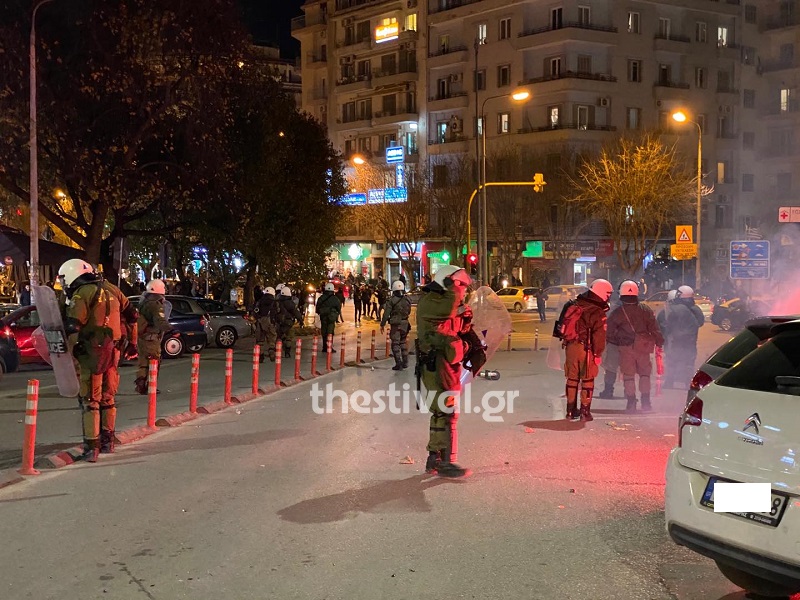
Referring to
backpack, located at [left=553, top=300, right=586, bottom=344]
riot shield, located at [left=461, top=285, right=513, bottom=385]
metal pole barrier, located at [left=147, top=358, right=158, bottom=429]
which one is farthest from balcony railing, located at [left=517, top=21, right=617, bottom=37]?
metal pole barrier, located at [left=147, top=358, right=158, bottom=429]

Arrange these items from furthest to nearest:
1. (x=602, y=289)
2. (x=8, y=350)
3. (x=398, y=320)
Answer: (x=398, y=320) → (x=8, y=350) → (x=602, y=289)

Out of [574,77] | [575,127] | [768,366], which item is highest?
[574,77]

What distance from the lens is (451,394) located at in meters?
7.32

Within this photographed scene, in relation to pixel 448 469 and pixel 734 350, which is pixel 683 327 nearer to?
pixel 734 350

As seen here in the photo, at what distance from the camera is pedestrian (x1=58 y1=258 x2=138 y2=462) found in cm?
798

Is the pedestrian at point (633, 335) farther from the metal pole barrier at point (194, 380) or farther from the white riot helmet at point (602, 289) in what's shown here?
the metal pole barrier at point (194, 380)

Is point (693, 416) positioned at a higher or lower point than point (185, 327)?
higher

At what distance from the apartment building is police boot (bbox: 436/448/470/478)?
134 feet

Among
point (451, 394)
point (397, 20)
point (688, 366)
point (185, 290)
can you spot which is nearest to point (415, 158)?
point (397, 20)

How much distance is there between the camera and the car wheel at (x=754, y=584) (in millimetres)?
4434

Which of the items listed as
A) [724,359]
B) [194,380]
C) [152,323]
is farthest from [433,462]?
[152,323]

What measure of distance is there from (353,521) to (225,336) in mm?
17689

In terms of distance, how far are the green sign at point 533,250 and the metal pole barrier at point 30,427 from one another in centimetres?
4620

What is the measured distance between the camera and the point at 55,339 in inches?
A: 312
